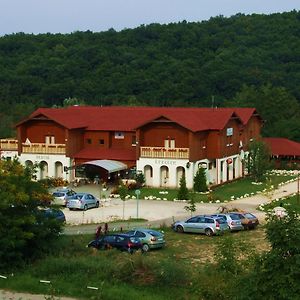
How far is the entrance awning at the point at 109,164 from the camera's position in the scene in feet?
159

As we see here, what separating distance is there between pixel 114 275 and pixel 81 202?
53.2 feet

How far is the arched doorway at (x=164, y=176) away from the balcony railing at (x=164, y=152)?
0.92 m

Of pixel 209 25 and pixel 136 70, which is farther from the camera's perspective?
pixel 209 25

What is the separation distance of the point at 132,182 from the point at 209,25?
8202 centimetres

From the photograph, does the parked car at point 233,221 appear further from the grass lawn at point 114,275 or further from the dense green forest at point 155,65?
the dense green forest at point 155,65

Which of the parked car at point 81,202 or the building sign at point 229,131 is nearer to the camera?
the parked car at point 81,202

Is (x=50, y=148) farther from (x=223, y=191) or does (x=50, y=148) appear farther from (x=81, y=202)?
(x=81, y=202)

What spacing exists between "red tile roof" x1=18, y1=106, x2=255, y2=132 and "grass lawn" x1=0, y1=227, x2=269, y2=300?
23.9 meters

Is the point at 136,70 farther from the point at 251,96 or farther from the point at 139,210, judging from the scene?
the point at 139,210

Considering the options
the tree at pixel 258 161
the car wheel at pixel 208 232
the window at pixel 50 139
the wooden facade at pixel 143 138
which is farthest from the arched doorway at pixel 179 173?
the car wheel at pixel 208 232

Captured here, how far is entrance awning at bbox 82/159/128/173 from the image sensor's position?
48.4 meters

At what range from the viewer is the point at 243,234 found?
31.0 metres

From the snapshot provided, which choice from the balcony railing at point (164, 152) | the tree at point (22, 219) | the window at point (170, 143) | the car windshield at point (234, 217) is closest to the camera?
the tree at point (22, 219)

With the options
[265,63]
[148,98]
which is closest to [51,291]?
[148,98]
